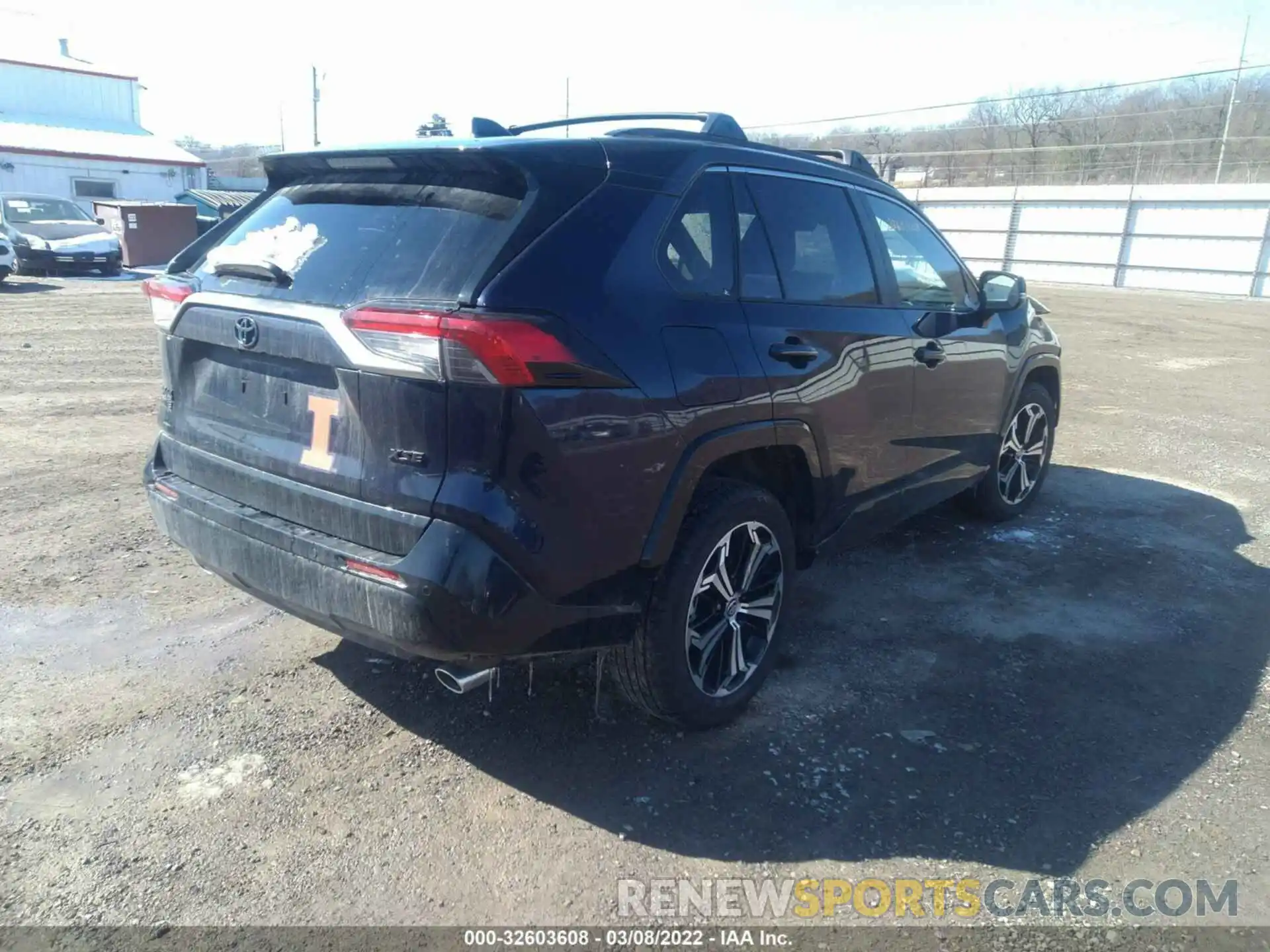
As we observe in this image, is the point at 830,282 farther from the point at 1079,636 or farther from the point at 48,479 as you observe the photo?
the point at 48,479

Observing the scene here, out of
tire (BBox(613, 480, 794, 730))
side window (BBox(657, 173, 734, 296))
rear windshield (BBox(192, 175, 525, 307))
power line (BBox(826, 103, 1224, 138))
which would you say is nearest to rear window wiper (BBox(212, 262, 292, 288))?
rear windshield (BBox(192, 175, 525, 307))

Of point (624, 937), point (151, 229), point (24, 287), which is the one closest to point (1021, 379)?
point (624, 937)

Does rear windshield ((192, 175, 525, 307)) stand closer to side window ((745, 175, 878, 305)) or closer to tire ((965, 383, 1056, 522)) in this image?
side window ((745, 175, 878, 305))

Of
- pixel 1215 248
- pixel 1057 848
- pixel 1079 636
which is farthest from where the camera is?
pixel 1215 248

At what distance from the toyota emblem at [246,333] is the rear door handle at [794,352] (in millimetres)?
1686

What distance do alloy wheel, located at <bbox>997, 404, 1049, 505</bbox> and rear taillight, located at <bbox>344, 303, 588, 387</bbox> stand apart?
3691 mm

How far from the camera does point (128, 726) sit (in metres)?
3.22

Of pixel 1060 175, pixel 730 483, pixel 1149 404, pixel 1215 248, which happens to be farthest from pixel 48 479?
pixel 1060 175

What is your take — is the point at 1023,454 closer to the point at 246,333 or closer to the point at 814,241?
the point at 814,241

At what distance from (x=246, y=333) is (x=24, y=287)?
1797cm

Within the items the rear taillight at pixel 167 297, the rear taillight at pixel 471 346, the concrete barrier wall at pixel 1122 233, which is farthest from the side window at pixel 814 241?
the concrete barrier wall at pixel 1122 233

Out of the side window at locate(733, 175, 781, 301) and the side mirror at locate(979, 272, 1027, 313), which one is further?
the side mirror at locate(979, 272, 1027, 313)

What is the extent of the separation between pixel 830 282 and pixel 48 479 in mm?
4959

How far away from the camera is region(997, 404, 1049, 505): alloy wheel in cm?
554
